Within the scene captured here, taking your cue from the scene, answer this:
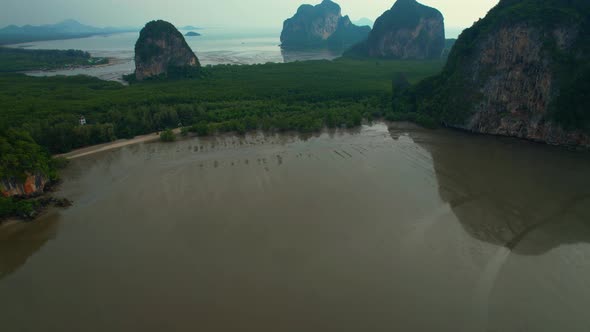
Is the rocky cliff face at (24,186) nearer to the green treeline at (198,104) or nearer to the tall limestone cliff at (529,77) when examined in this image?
the green treeline at (198,104)

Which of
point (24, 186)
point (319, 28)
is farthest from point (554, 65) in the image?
point (319, 28)

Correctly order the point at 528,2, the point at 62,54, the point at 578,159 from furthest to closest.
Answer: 1. the point at 62,54
2. the point at 528,2
3. the point at 578,159

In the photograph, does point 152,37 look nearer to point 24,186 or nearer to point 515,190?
point 24,186

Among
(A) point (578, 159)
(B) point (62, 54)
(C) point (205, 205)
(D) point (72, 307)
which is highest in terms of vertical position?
(B) point (62, 54)

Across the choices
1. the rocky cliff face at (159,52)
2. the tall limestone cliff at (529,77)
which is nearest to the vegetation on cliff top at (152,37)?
the rocky cliff face at (159,52)

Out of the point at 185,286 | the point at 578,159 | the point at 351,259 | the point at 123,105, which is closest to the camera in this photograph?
the point at 185,286

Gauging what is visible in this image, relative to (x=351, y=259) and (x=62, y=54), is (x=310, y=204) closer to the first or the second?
(x=351, y=259)

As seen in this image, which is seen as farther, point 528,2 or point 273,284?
point 528,2

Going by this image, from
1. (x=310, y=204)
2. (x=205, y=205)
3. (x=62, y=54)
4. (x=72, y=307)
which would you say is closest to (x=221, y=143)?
(x=205, y=205)
